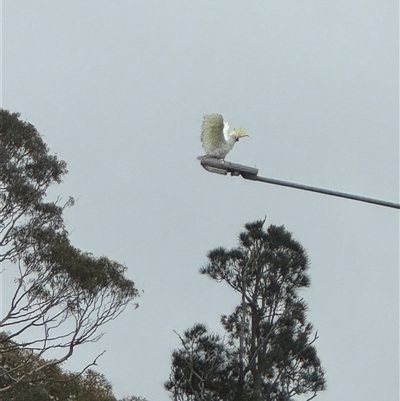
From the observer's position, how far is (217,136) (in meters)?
9.71

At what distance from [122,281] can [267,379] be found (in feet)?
19.1

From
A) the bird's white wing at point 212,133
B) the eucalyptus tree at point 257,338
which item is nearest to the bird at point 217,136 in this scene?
the bird's white wing at point 212,133

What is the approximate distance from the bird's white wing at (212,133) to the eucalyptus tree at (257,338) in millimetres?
16705

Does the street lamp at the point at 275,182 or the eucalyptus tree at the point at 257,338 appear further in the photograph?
the eucalyptus tree at the point at 257,338

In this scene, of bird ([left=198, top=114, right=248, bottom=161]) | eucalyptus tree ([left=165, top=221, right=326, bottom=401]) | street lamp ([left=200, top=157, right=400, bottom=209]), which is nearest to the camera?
street lamp ([left=200, top=157, right=400, bottom=209])

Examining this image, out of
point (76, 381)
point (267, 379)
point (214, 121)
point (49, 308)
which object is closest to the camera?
point (214, 121)

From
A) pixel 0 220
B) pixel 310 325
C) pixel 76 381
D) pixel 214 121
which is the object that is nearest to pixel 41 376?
pixel 76 381

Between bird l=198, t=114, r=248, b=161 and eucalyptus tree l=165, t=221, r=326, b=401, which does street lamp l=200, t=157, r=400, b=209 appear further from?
eucalyptus tree l=165, t=221, r=326, b=401

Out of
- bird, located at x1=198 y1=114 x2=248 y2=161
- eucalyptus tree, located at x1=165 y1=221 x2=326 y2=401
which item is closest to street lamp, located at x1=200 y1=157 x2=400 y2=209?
bird, located at x1=198 y1=114 x2=248 y2=161

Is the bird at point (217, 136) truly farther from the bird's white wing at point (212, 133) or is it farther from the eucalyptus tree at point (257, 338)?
the eucalyptus tree at point (257, 338)

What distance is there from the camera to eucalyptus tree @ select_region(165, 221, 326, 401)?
88.3 ft

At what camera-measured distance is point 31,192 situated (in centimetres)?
2434

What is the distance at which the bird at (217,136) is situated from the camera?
30.7 ft

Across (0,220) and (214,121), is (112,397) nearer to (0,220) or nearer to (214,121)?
(0,220)
